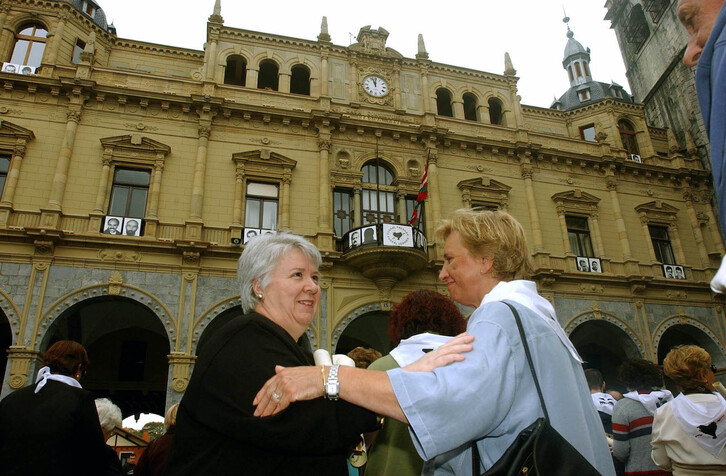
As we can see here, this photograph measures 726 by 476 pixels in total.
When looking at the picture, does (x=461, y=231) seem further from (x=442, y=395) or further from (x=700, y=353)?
(x=700, y=353)

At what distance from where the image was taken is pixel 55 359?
4.05 meters

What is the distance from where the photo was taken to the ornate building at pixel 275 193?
47.8 ft

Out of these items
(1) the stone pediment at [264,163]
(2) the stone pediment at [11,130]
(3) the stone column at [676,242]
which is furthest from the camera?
(3) the stone column at [676,242]

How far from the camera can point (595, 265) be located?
19.2m

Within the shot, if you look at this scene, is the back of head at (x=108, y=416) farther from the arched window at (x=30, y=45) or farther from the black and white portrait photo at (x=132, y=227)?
the arched window at (x=30, y=45)

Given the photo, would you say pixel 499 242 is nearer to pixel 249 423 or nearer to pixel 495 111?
pixel 249 423

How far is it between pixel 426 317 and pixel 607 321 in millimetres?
17102

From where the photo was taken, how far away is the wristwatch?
1.79m

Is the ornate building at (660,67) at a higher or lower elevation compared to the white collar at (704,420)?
higher

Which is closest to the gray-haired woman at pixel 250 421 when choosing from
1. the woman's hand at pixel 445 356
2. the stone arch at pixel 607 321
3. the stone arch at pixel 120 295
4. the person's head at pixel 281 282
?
the person's head at pixel 281 282

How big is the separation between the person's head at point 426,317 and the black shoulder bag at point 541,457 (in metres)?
1.90

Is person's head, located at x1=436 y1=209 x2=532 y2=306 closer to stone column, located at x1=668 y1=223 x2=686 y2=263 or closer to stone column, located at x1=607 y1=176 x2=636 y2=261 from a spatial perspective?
stone column, located at x1=607 y1=176 x2=636 y2=261

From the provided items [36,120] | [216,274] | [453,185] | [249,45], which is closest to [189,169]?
[216,274]

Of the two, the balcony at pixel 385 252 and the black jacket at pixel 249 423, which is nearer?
the black jacket at pixel 249 423
